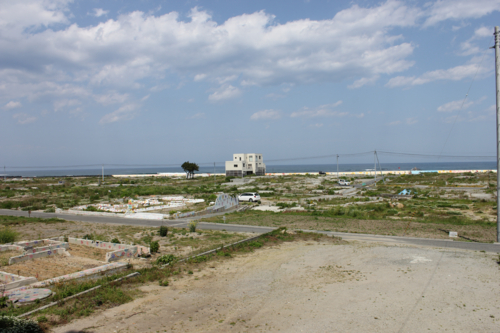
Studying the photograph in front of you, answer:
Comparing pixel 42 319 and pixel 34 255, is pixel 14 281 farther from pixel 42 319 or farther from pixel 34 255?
pixel 34 255

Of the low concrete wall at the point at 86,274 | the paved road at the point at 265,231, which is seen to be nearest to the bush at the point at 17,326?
the low concrete wall at the point at 86,274

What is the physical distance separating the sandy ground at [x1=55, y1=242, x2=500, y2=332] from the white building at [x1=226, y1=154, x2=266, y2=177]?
9450 cm

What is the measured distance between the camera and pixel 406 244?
1877cm

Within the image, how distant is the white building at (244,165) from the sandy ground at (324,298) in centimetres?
9450

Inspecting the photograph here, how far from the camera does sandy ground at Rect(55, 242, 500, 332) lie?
8.27m

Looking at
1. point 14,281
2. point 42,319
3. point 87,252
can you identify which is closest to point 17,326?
point 42,319

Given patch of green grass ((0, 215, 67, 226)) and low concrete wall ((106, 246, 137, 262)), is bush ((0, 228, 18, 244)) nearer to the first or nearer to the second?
patch of green grass ((0, 215, 67, 226))

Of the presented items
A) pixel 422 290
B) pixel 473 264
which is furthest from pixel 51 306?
pixel 473 264

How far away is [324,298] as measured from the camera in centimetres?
1016

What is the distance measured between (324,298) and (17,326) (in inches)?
313

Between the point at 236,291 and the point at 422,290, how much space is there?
606 centimetres

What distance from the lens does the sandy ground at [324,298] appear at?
827 cm

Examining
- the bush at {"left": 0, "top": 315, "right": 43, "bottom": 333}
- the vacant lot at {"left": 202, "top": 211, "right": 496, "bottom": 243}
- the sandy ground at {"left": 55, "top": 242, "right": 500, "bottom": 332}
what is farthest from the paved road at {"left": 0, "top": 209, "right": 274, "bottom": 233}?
the bush at {"left": 0, "top": 315, "right": 43, "bottom": 333}

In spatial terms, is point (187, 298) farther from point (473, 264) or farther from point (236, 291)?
point (473, 264)
